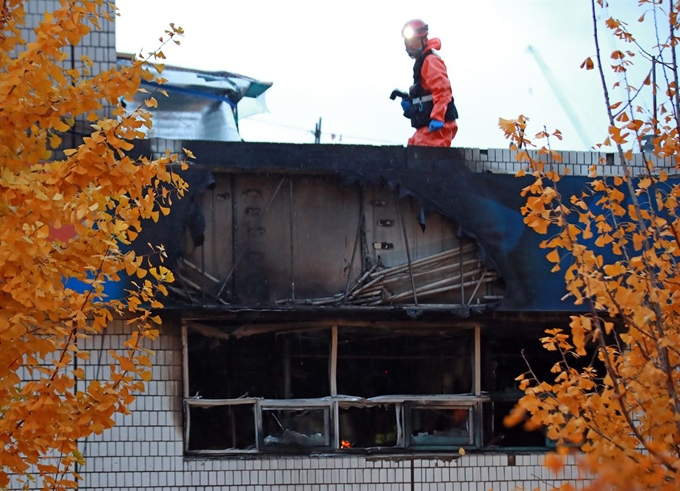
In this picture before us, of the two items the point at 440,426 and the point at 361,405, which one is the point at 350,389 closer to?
the point at 361,405

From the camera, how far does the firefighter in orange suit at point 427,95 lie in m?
10.2

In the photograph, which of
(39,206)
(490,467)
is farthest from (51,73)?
(490,467)

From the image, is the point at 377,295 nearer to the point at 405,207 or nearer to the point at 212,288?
the point at 405,207

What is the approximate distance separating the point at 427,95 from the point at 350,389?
3.17 m

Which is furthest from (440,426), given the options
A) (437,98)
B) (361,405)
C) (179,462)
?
(437,98)

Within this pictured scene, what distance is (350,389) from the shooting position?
970cm

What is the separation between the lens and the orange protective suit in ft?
33.4

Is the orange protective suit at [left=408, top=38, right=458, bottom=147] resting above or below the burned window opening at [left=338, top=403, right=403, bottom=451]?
above

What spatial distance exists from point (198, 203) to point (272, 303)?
3.87 feet

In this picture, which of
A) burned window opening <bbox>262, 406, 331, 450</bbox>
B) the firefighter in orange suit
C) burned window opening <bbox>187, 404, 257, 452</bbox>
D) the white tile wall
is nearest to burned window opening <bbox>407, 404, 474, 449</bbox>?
the white tile wall

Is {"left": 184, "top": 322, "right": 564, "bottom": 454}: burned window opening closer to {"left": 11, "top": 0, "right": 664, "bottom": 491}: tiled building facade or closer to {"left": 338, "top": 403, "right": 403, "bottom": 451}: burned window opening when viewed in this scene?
{"left": 338, "top": 403, "right": 403, "bottom": 451}: burned window opening

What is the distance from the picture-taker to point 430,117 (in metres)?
10.2

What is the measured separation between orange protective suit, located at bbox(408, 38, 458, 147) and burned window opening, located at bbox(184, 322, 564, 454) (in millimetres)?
1952

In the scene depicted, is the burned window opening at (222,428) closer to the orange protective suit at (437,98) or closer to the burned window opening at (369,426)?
the burned window opening at (369,426)
